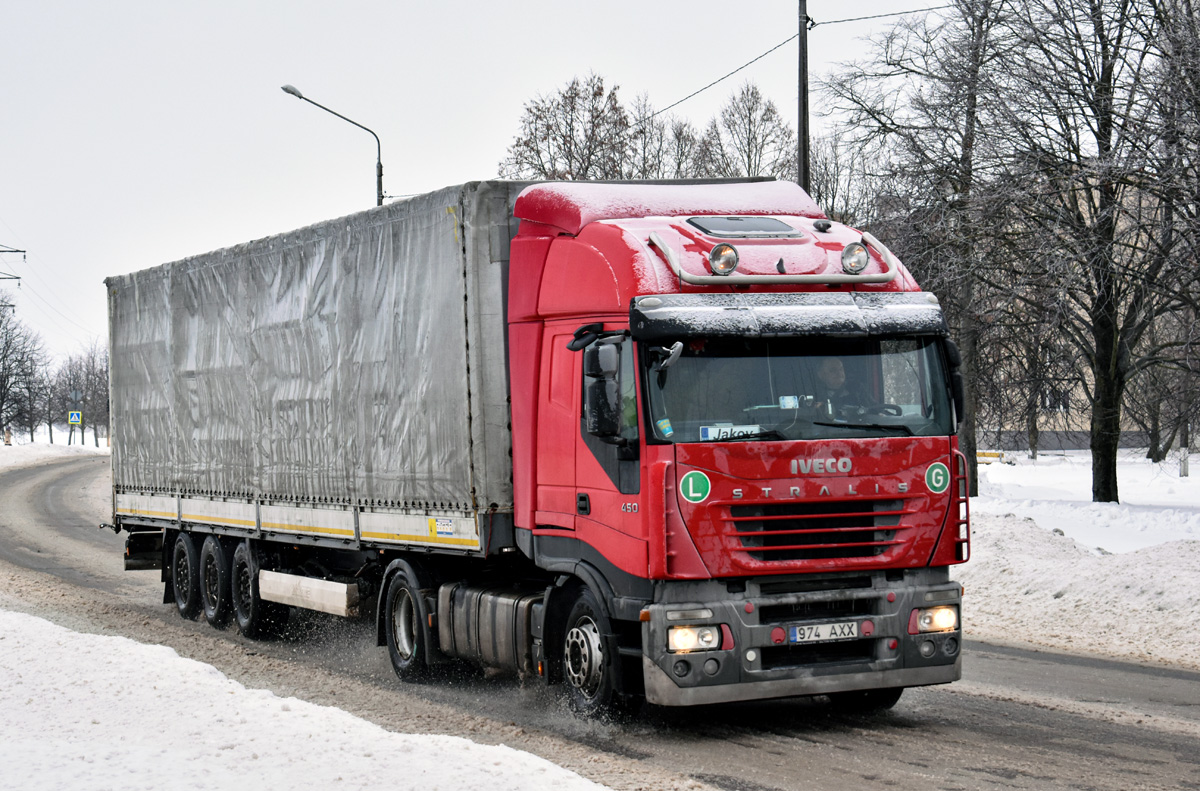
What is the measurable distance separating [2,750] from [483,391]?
4.08 metres

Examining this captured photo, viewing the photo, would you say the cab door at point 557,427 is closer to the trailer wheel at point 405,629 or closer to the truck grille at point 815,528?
the truck grille at point 815,528

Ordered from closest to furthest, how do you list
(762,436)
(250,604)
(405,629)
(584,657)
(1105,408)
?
(762,436)
(584,657)
(405,629)
(250,604)
(1105,408)

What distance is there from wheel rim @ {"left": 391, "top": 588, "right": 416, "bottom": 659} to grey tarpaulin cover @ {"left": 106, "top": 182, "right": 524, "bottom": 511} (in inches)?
32.1

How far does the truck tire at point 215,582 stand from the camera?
14617 mm

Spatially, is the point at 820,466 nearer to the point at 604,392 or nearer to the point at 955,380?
the point at 955,380

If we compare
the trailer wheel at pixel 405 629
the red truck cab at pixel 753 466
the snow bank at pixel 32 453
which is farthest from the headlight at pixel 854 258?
the snow bank at pixel 32 453

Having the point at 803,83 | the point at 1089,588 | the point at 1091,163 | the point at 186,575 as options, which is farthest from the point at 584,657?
the point at 803,83

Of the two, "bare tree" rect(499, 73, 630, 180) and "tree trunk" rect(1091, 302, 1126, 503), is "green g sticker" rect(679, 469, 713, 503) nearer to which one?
"tree trunk" rect(1091, 302, 1126, 503)

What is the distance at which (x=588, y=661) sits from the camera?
8820 millimetres

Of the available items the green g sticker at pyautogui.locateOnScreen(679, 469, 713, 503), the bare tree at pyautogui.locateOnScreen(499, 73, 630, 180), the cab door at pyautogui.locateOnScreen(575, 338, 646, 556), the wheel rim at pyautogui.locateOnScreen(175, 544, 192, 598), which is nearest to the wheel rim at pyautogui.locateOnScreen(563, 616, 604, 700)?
the cab door at pyautogui.locateOnScreen(575, 338, 646, 556)

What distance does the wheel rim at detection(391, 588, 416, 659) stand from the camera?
1109 cm

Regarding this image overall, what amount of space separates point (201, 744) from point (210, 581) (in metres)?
7.96

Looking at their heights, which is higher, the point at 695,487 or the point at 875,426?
the point at 875,426

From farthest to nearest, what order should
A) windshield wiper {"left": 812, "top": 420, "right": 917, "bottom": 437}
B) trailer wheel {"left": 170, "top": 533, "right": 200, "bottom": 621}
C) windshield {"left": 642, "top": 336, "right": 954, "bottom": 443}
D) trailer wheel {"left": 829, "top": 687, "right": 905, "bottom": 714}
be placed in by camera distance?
1. trailer wheel {"left": 170, "top": 533, "right": 200, "bottom": 621}
2. trailer wheel {"left": 829, "top": 687, "right": 905, "bottom": 714}
3. windshield wiper {"left": 812, "top": 420, "right": 917, "bottom": 437}
4. windshield {"left": 642, "top": 336, "right": 954, "bottom": 443}
